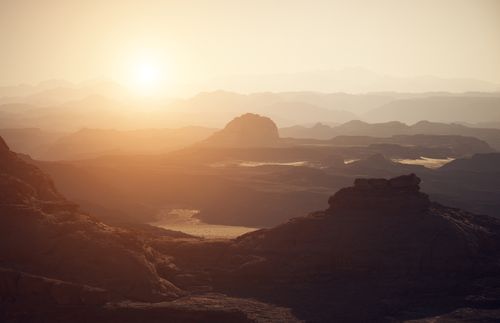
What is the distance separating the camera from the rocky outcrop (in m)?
179

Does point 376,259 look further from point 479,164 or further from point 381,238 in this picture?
point 479,164

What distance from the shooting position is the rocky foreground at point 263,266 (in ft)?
117

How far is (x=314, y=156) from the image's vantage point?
497 feet

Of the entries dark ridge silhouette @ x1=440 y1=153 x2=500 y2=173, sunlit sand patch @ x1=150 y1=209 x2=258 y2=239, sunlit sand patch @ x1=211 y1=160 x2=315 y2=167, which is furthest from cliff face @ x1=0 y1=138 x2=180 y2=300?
dark ridge silhouette @ x1=440 y1=153 x2=500 y2=173

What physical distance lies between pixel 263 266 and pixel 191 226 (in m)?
46.3

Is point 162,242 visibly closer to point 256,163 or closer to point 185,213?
point 185,213

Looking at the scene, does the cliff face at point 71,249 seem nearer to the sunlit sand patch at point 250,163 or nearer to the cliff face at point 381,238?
the cliff face at point 381,238

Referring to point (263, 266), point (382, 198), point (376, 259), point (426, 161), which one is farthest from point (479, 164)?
point (263, 266)

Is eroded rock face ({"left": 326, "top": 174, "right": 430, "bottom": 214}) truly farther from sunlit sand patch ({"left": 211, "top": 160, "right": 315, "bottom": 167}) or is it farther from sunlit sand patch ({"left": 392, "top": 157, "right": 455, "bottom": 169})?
sunlit sand patch ({"left": 392, "top": 157, "right": 455, "bottom": 169})

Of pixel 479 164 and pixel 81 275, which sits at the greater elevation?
pixel 479 164

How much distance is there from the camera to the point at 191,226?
8812cm

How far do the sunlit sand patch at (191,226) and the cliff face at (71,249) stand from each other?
35.4 metres

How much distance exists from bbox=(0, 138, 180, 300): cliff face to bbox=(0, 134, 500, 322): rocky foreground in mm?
78

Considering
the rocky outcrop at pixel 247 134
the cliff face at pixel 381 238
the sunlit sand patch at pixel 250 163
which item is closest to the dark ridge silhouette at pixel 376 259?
the cliff face at pixel 381 238
